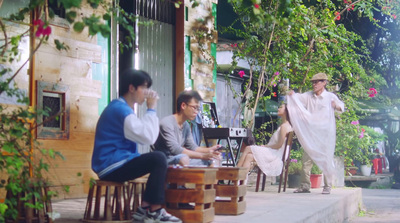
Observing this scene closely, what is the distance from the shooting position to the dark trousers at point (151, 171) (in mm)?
4910

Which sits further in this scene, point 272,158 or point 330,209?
point 272,158

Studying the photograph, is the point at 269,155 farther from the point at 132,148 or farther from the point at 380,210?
the point at 132,148

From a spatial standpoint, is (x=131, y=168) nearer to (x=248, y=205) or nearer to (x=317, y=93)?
(x=248, y=205)

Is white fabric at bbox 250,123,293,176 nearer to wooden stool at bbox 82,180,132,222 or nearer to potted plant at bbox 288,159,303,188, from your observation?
potted plant at bbox 288,159,303,188

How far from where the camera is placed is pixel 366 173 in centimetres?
1966

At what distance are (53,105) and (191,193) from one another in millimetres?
2641

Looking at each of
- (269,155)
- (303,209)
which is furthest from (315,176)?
(303,209)

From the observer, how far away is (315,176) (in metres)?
10.9

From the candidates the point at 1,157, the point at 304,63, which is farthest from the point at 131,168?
the point at 304,63

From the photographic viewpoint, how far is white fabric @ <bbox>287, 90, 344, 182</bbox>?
31.6 ft

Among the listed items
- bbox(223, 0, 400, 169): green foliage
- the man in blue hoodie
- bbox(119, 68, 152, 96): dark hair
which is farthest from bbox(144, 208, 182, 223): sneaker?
bbox(223, 0, 400, 169): green foliage

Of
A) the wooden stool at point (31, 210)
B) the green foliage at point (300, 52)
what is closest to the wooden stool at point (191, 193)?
the wooden stool at point (31, 210)

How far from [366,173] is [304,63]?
28.5ft

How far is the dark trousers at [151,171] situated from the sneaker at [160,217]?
0.09 m
